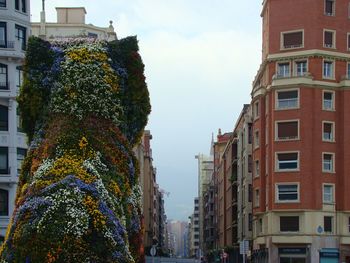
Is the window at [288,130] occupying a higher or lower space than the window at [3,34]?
lower

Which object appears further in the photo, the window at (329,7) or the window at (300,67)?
the window at (329,7)

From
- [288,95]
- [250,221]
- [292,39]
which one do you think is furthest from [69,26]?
[250,221]

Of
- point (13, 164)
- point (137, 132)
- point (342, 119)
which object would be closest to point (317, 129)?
point (342, 119)

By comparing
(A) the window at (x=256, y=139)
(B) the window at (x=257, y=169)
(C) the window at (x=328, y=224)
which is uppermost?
(A) the window at (x=256, y=139)

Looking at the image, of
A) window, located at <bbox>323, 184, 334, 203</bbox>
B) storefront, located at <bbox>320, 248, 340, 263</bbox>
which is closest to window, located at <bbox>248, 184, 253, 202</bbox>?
window, located at <bbox>323, 184, 334, 203</bbox>

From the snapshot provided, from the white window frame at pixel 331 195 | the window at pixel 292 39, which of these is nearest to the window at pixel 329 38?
the window at pixel 292 39

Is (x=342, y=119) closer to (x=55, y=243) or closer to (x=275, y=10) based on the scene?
(x=275, y=10)

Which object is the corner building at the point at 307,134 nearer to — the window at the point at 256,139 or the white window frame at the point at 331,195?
the white window frame at the point at 331,195

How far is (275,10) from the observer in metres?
72.6

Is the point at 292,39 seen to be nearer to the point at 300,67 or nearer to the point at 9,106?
the point at 300,67

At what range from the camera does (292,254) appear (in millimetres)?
68812

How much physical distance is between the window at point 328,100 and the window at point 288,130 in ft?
12.2

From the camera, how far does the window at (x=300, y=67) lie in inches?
2776

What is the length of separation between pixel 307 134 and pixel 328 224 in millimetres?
Answer: 8994
